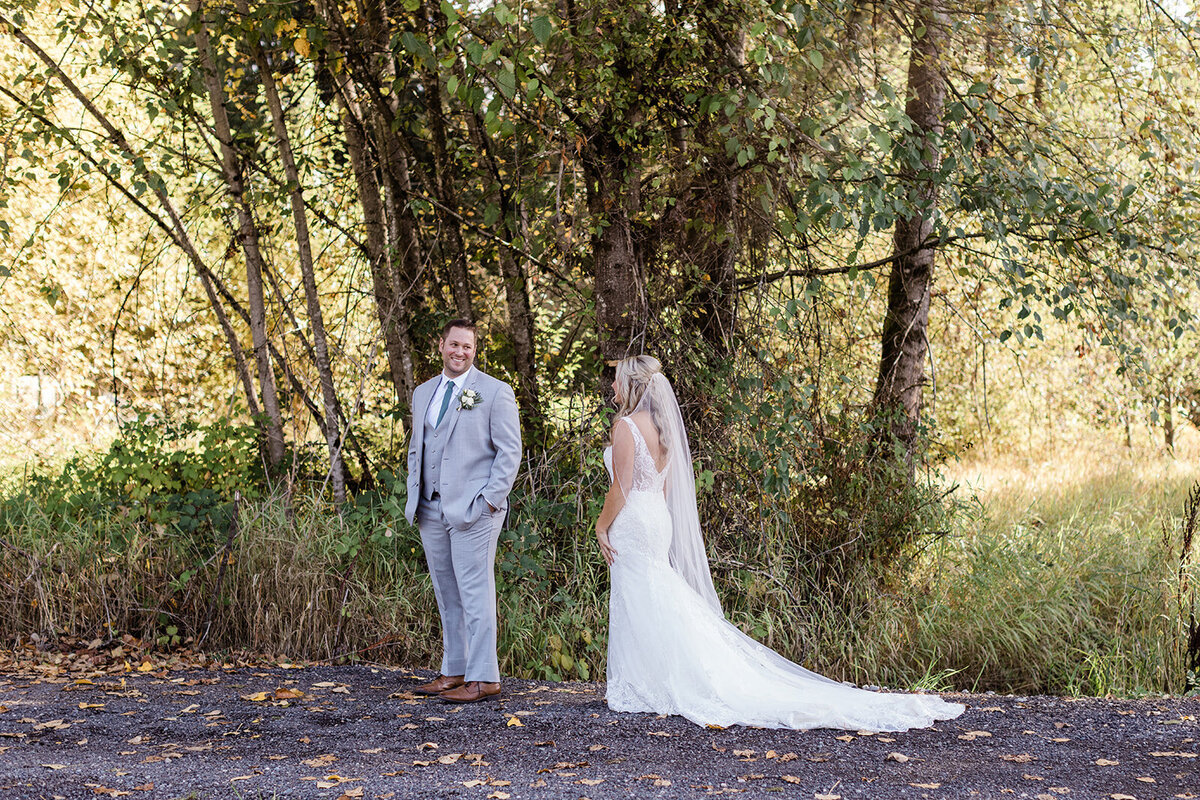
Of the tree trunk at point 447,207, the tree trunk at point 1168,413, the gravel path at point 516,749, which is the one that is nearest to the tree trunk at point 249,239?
the tree trunk at point 447,207

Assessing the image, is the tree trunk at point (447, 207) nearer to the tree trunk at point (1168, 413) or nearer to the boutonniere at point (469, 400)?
Result: the boutonniere at point (469, 400)

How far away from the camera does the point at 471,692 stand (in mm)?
5223

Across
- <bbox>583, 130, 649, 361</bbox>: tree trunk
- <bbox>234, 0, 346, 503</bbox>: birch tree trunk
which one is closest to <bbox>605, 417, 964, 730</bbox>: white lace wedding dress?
<bbox>583, 130, 649, 361</bbox>: tree trunk

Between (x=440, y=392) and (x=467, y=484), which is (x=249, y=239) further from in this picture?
(x=467, y=484)

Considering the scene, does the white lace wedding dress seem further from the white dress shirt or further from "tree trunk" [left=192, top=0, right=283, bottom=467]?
"tree trunk" [left=192, top=0, right=283, bottom=467]

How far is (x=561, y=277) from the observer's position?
24.1ft

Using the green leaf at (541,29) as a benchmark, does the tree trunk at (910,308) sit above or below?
below

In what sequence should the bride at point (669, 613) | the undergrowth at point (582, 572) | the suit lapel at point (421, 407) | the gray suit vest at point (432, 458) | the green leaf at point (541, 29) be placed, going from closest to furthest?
the green leaf at point (541, 29), the bride at point (669, 613), the gray suit vest at point (432, 458), the suit lapel at point (421, 407), the undergrowth at point (582, 572)

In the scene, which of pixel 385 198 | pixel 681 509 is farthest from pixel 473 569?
pixel 385 198

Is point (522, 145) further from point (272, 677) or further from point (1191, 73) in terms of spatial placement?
point (1191, 73)

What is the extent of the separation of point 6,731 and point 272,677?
4.73ft

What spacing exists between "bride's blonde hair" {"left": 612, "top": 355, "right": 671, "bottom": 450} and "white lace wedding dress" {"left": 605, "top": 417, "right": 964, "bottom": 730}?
114 millimetres

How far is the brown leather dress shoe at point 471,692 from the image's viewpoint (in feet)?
17.1

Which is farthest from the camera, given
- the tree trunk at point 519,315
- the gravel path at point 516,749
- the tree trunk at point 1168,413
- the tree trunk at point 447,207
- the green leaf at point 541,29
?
the tree trunk at point 447,207
